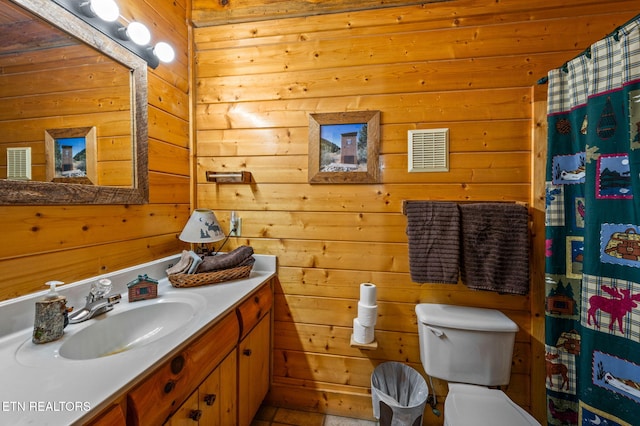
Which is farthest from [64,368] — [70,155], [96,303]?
[70,155]

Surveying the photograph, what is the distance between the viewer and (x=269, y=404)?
1.62m

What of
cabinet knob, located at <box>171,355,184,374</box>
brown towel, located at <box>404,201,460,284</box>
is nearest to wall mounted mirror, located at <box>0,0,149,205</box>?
cabinet knob, located at <box>171,355,184,374</box>

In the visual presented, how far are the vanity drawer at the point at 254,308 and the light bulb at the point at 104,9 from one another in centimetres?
132

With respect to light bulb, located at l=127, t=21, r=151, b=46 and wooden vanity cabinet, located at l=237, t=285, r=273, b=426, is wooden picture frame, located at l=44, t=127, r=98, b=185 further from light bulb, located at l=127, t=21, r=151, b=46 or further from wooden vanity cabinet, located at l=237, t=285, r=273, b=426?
wooden vanity cabinet, located at l=237, t=285, r=273, b=426

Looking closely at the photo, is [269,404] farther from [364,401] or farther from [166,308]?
[166,308]

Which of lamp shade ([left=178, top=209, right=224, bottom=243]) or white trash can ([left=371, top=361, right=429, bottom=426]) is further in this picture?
lamp shade ([left=178, top=209, right=224, bottom=243])

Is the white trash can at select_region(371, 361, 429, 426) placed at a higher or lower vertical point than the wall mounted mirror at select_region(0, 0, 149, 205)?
lower

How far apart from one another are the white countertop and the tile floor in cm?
92

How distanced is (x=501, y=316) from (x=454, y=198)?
24.8 inches

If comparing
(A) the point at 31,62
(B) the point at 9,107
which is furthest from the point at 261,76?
(B) the point at 9,107

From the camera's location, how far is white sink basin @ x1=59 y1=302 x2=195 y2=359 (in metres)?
0.85

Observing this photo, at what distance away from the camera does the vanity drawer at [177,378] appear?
651 millimetres

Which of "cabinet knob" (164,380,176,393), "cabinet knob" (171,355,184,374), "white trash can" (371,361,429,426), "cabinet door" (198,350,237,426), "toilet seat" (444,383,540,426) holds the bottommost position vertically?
"white trash can" (371,361,429,426)

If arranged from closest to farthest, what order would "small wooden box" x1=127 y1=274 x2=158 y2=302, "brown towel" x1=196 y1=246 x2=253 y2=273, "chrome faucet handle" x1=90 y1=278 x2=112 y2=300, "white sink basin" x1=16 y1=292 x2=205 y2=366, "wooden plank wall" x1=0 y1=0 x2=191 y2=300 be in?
"white sink basin" x1=16 y1=292 x2=205 y2=366 < "wooden plank wall" x1=0 y1=0 x2=191 y2=300 < "chrome faucet handle" x1=90 y1=278 x2=112 y2=300 < "small wooden box" x1=127 y1=274 x2=158 y2=302 < "brown towel" x1=196 y1=246 x2=253 y2=273
